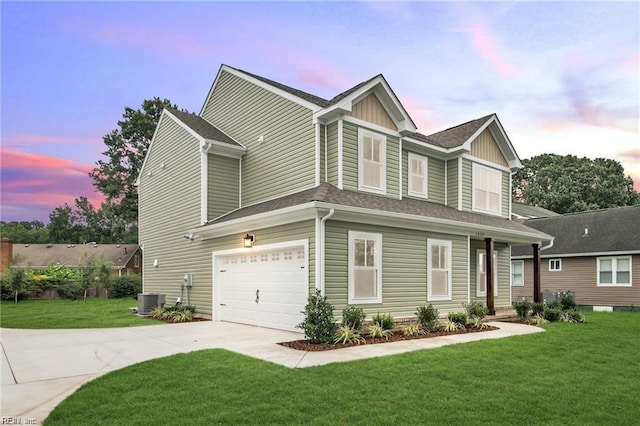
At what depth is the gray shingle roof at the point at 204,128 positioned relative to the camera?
15527 mm

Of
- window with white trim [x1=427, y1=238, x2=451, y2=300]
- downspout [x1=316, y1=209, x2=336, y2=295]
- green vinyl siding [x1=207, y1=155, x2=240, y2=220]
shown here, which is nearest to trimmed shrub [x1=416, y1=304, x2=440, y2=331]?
window with white trim [x1=427, y1=238, x2=451, y2=300]

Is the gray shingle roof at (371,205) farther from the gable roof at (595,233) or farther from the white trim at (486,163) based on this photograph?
the gable roof at (595,233)

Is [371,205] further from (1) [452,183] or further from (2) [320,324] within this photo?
(1) [452,183]

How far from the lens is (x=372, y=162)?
13055mm

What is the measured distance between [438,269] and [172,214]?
9685mm

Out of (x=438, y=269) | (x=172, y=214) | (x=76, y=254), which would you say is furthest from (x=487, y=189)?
(x=76, y=254)

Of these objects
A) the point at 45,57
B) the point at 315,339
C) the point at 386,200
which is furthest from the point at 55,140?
the point at 315,339

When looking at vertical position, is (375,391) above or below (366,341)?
above

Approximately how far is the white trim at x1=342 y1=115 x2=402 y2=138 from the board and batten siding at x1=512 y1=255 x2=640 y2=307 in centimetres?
1443

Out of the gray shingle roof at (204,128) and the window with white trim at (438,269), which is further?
the gray shingle roof at (204,128)

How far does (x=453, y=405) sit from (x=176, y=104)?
38461 mm

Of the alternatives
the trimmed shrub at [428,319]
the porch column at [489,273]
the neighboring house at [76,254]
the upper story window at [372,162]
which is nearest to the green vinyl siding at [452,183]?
the porch column at [489,273]

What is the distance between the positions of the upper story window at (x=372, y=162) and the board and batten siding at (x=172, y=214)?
225 inches

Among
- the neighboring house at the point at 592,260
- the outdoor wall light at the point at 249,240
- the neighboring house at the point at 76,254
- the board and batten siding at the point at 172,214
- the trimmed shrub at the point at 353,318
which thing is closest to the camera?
the trimmed shrub at the point at 353,318
